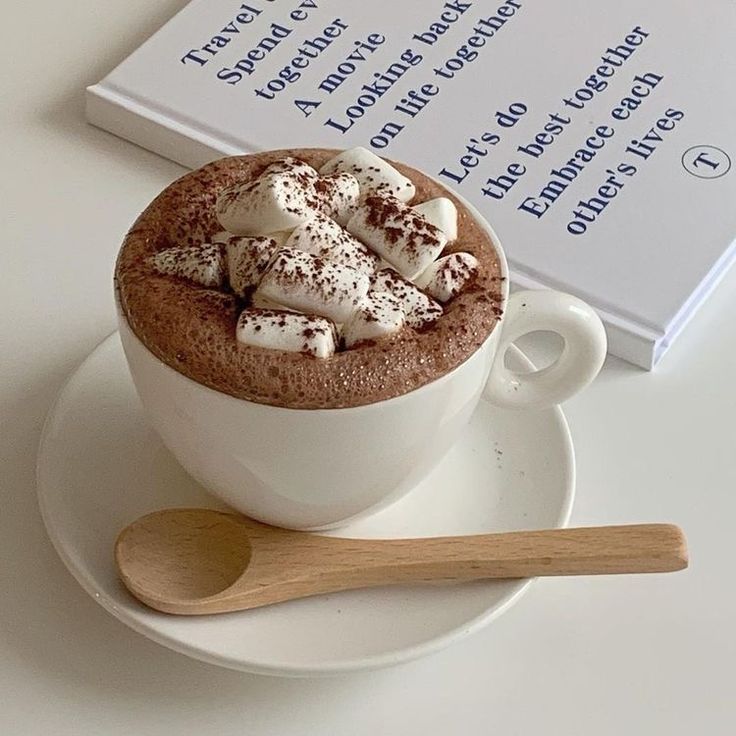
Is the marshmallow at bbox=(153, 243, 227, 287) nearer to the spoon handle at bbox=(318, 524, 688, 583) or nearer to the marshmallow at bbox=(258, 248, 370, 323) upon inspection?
the marshmallow at bbox=(258, 248, 370, 323)

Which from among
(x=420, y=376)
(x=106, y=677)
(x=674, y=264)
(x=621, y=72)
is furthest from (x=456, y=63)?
(x=106, y=677)

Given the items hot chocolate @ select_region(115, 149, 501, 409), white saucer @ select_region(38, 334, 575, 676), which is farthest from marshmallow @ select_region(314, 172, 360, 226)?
white saucer @ select_region(38, 334, 575, 676)

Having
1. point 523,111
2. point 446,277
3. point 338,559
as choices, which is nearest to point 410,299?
point 446,277

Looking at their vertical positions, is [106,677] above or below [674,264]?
below

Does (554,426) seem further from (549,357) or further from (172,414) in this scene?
(172,414)

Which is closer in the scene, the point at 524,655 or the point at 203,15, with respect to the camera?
the point at 524,655

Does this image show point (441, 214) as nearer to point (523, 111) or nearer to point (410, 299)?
point (410, 299)

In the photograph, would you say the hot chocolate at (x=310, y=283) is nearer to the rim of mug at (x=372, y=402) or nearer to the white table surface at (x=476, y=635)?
the rim of mug at (x=372, y=402)
